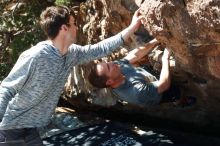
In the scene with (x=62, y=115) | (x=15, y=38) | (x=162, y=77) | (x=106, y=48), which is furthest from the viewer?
(x=62, y=115)

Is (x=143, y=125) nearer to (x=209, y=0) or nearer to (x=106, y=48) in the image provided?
(x=106, y=48)

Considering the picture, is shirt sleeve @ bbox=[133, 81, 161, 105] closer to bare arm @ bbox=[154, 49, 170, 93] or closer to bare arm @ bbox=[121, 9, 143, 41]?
bare arm @ bbox=[154, 49, 170, 93]

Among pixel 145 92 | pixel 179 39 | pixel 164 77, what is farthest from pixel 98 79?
pixel 179 39

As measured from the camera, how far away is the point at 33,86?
11.0 feet

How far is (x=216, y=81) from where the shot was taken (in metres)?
4.50

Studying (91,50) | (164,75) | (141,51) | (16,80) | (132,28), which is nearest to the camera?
(16,80)

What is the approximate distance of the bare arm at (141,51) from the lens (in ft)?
14.4

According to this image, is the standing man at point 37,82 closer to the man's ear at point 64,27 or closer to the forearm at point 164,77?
the man's ear at point 64,27

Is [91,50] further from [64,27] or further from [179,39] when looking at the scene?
[179,39]

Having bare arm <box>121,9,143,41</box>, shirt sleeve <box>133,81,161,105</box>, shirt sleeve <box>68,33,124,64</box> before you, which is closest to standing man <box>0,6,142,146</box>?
shirt sleeve <box>68,33,124,64</box>

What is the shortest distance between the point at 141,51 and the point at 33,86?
1.44 metres

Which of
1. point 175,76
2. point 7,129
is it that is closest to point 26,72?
point 7,129

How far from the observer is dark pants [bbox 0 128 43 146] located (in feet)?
11.4

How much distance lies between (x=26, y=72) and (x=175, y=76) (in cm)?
201
